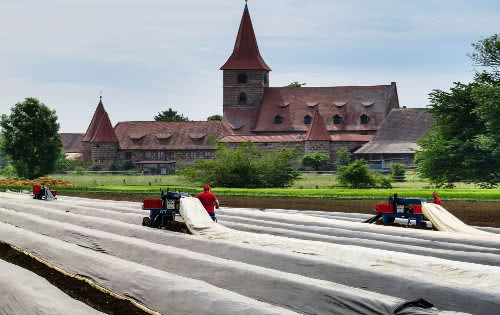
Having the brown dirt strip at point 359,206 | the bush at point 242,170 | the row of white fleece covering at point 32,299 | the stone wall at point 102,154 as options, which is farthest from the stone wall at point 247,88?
the row of white fleece covering at point 32,299

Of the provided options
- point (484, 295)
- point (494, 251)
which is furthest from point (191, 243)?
point (484, 295)

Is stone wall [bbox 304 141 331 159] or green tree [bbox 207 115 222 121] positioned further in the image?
green tree [bbox 207 115 222 121]

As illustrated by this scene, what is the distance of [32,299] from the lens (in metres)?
11.1

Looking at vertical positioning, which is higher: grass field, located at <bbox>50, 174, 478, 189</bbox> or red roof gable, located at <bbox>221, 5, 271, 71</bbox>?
red roof gable, located at <bbox>221, 5, 271, 71</bbox>

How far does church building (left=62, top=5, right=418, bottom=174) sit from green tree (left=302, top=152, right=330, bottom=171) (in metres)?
4.01

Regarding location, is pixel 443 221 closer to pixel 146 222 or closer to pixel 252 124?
pixel 146 222

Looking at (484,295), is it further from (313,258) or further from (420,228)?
(420,228)

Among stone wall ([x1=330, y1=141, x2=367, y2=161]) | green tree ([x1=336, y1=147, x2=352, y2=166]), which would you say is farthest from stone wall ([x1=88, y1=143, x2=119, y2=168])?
green tree ([x1=336, y1=147, x2=352, y2=166])

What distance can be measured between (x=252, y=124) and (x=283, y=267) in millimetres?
102993

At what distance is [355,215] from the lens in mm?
27109

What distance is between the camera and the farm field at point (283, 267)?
10.2 meters

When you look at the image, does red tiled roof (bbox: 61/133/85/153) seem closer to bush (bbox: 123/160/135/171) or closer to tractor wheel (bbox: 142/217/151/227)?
bush (bbox: 123/160/135/171)

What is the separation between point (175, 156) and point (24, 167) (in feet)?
119

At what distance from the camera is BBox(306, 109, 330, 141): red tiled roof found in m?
106
